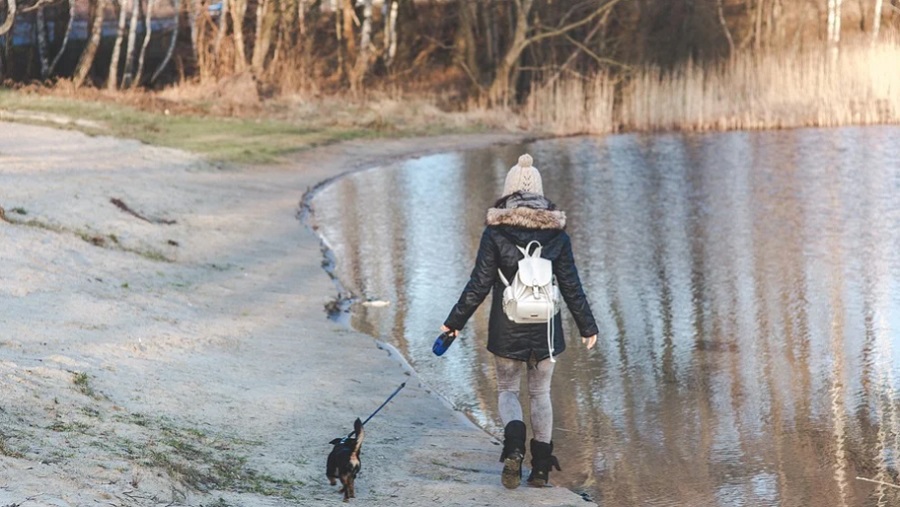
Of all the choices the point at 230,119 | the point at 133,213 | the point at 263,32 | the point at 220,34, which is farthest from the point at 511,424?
the point at 263,32

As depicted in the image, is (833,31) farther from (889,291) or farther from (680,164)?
(889,291)

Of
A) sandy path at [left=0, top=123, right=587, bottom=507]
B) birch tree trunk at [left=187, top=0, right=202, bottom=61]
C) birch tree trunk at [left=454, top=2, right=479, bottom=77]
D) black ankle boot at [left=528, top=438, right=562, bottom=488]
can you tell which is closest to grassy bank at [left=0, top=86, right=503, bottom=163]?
birch tree trunk at [left=454, top=2, right=479, bottom=77]

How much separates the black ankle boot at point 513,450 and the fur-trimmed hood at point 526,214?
1010 mm

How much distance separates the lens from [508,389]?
280 inches

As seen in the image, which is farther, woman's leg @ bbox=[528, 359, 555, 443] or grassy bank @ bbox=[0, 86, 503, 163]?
grassy bank @ bbox=[0, 86, 503, 163]

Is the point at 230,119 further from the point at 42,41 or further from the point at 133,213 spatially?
the point at 133,213

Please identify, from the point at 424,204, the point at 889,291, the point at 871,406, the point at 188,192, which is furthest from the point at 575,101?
the point at 871,406

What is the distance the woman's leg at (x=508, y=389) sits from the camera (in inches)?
275

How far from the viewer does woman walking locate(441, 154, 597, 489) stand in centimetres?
686

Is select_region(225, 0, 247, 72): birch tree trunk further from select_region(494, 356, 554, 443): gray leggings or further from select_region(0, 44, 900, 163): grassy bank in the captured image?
select_region(494, 356, 554, 443): gray leggings

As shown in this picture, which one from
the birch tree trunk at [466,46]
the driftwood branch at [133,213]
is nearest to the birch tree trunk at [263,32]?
the birch tree trunk at [466,46]

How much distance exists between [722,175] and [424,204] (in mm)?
6355

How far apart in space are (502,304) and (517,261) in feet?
0.77

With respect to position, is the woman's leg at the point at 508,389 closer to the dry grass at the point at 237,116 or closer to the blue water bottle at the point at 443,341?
the blue water bottle at the point at 443,341
